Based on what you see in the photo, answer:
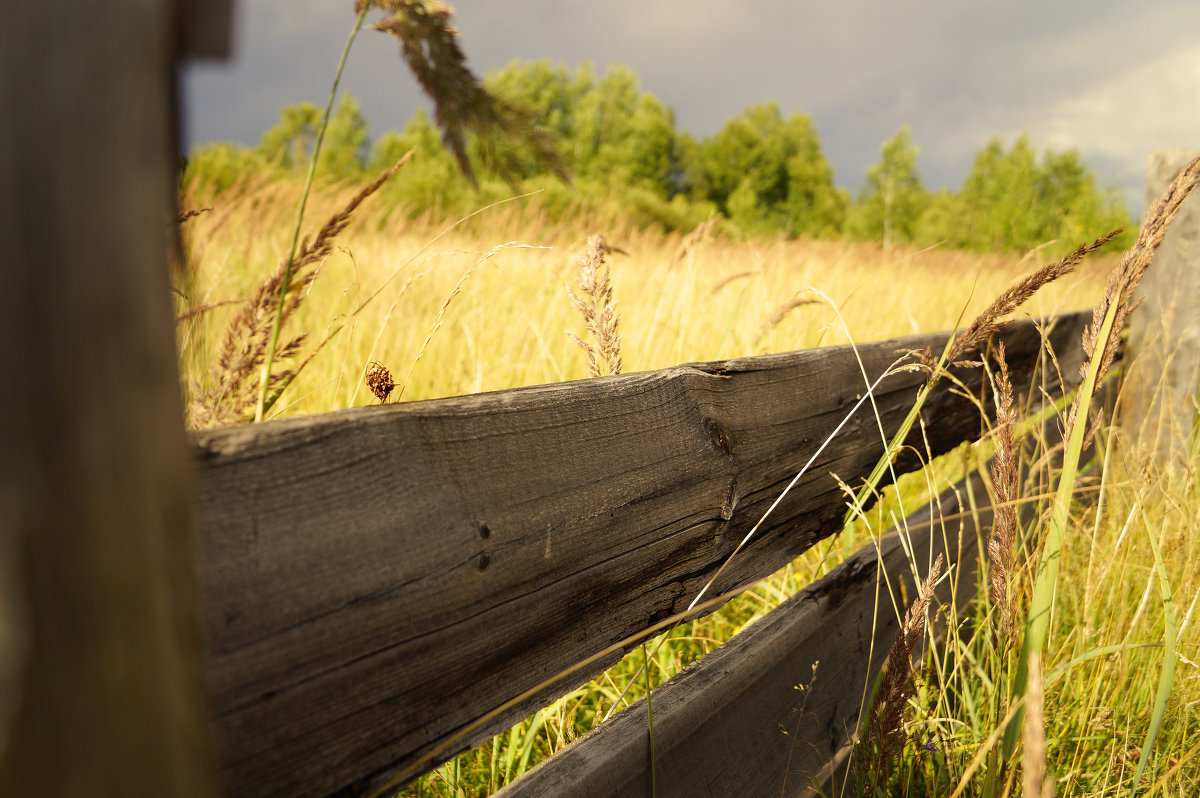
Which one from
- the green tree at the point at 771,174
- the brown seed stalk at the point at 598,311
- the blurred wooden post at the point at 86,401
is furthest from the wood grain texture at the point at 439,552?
the green tree at the point at 771,174

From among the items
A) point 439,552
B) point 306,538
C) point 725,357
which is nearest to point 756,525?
point 439,552

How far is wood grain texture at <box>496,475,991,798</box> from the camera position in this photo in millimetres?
701

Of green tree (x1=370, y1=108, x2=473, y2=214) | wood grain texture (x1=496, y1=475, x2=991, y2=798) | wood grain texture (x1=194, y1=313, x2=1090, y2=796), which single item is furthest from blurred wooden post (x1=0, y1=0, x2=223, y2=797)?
green tree (x1=370, y1=108, x2=473, y2=214)

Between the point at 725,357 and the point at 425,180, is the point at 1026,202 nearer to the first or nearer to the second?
the point at 425,180

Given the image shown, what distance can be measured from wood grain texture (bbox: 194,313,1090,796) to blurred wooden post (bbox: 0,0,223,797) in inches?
5.7

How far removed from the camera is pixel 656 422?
755mm

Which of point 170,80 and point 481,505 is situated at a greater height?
point 170,80

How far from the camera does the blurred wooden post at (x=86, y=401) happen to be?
0.23 meters

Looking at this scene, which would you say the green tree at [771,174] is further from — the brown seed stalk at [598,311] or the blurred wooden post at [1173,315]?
the brown seed stalk at [598,311]

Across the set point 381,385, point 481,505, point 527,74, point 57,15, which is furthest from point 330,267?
point 57,15

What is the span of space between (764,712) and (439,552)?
617mm

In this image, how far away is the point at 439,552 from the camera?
523mm

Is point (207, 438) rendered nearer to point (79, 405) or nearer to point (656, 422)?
point (79, 405)

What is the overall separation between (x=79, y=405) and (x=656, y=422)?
57 centimetres
